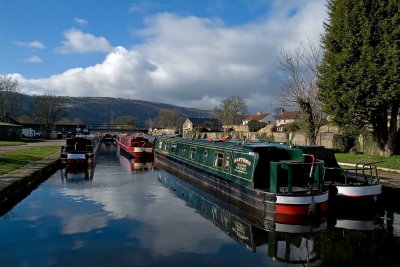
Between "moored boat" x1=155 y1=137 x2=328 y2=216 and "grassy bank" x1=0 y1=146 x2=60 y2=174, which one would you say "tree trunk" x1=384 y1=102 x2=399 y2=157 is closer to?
"moored boat" x1=155 y1=137 x2=328 y2=216

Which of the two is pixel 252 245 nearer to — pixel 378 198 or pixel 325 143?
pixel 378 198

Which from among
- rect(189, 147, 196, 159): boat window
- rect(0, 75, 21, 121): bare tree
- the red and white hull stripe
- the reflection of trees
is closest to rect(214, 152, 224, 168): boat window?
rect(189, 147, 196, 159): boat window

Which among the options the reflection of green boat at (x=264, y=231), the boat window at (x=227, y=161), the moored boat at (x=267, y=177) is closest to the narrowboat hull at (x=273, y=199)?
the moored boat at (x=267, y=177)

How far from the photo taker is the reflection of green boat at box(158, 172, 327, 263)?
835cm

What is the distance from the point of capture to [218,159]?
15.5 metres

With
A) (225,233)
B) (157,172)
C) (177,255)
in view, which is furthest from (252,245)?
(157,172)

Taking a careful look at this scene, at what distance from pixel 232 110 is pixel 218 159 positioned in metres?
76.8

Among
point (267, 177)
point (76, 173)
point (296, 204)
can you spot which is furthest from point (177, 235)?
point (76, 173)

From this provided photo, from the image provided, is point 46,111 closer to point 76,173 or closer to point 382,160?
point 76,173

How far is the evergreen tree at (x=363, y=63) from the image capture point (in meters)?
20.5

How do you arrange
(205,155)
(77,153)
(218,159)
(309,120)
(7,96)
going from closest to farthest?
(218,159)
(205,155)
(77,153)
(309,120)
(7,96)

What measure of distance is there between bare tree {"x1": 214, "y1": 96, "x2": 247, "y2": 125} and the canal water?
7678 cm

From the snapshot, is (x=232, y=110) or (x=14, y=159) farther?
(x=232, y=110)

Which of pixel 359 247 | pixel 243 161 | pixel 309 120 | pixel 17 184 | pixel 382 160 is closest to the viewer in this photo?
pixel 359 247
